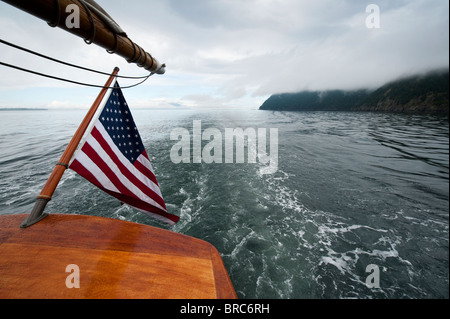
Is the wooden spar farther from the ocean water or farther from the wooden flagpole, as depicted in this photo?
the ocean water

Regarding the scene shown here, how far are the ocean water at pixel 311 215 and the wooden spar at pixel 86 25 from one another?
15.8ft

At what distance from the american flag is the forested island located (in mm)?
4419

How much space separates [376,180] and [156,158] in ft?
50.7

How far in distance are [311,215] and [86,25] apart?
8.84 meters

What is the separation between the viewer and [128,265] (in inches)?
98.0

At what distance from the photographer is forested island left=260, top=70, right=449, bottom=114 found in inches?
79.4

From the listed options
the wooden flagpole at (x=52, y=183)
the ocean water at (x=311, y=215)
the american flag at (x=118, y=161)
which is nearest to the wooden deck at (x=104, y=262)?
the wooden flagpole at (x=52, y=183)

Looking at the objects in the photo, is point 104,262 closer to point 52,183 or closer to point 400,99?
point 52,183

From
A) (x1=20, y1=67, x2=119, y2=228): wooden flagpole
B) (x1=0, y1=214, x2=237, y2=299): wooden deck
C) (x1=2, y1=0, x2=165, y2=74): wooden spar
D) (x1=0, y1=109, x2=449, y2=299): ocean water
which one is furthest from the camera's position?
(x1=0, y1=109, x2=449, y2=299): ocean water

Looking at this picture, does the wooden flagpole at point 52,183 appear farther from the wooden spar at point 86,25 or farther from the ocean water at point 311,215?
the ocean water at point 311,215

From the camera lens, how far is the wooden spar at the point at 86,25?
2.00m

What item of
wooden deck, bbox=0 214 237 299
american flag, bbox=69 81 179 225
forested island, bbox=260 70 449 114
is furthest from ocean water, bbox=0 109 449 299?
american flag, bbox=69 81 179 225

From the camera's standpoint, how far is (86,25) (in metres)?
2.49

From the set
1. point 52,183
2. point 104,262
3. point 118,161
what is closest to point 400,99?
point 118,161
